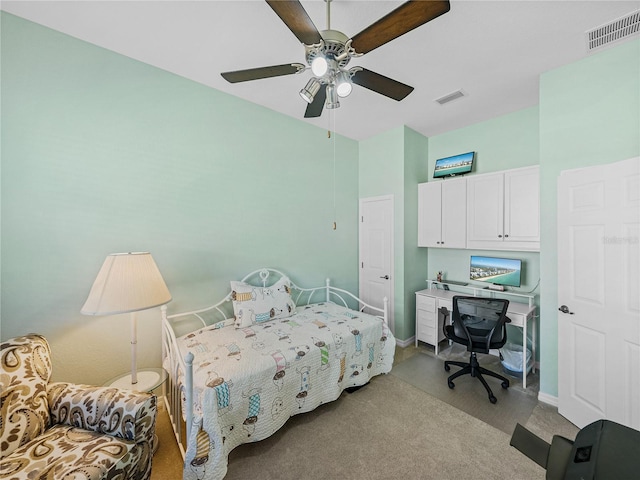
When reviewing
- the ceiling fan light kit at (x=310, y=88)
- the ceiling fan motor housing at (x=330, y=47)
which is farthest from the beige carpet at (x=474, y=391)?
the ceiling fan motor housing at (x=330, y=47)

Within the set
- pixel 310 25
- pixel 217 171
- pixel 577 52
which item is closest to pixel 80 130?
pixel 217 171

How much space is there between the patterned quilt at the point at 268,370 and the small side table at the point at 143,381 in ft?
0.82

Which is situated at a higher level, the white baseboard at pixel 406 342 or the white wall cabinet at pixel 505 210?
the white wall cabinet at pixel 505 210

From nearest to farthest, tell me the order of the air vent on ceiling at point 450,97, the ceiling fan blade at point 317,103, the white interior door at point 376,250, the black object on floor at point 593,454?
the black object on floor at point 593,454
the ceiling fan blade at point 317,103
the air vent on ceiling at point 450,97
the white interior door at point 376,250

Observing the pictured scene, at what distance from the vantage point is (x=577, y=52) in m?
2.08

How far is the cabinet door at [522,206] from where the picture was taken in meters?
2.73

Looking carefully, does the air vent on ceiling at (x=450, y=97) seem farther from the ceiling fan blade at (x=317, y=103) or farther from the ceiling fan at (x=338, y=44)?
the ceiling fan blade at (x=317, y=103)

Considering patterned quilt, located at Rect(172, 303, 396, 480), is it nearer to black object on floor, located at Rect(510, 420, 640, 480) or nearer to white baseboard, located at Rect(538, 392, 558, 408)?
white baseboard, located at Rect(538, 392, 558, 408)

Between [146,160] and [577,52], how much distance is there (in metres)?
3.56

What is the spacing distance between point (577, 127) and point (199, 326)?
146 inches

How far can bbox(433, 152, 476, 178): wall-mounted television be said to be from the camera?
3373 millimetres

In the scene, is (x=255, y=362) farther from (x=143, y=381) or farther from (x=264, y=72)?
(x=264, y=72)

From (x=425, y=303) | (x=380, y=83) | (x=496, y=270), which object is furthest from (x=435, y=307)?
(x=380, y=83)

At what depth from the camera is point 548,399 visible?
2.34 meters
